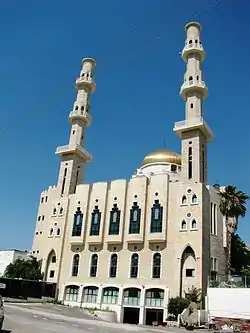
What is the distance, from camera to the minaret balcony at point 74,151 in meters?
51.8

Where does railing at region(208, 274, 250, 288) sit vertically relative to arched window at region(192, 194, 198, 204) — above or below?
below

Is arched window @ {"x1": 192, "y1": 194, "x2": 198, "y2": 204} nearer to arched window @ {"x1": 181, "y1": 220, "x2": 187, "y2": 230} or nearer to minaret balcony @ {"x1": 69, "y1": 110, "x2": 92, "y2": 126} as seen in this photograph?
arched window @ {"x1": 181, "y1": 220, "x2": 187, "y2": 230}

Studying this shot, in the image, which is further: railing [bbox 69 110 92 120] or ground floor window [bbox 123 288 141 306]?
railing [bbox 69 110 92 120]

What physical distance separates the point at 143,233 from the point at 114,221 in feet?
14.2

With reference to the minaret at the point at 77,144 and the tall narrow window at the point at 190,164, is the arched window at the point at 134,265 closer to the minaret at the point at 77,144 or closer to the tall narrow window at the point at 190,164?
the tall narrow window at the point at 190,164

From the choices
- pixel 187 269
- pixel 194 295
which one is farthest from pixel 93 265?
pixel 194 295

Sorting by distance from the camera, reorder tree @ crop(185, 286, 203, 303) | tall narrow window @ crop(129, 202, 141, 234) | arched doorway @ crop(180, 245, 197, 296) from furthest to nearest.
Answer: tall narrow window @ crop(129, 202, 141, 234) < arched doorway @ crop(180, 245, 197, 296) < tree @ crop(185, 286, 203, 303)

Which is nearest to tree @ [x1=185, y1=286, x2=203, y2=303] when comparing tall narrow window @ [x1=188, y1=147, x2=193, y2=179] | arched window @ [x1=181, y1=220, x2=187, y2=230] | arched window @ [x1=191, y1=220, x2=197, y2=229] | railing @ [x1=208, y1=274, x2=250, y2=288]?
railing @ [x1=208, y1=274, x2=250, y2=288]

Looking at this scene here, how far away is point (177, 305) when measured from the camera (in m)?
34.2

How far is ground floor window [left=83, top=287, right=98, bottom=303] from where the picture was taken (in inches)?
1652

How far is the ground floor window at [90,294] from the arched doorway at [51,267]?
520cm

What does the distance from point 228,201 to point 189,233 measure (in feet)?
22.4

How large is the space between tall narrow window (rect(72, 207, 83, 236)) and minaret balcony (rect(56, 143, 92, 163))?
9191 millimetres

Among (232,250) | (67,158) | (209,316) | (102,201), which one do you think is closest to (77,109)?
(67,158)
